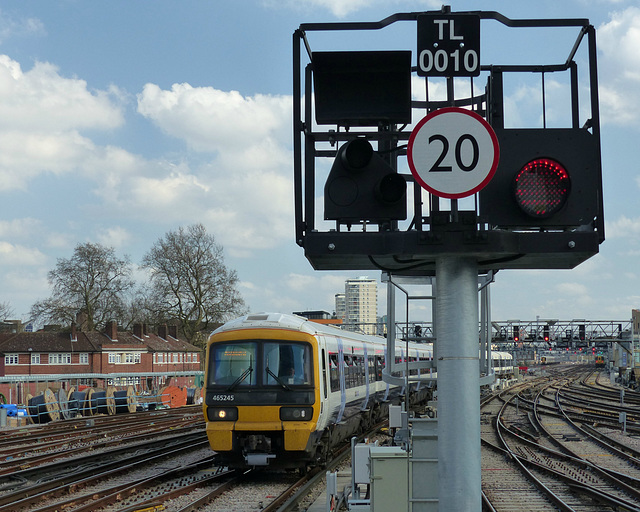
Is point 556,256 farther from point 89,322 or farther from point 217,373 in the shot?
point 89,322

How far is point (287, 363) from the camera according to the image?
1309cm

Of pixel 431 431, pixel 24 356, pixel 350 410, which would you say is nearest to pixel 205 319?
pixel 24 356

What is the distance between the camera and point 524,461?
15.8 m

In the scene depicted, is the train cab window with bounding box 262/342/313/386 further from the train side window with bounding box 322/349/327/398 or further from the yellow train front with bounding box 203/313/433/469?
the train side window with bounding box 322/349/327/398

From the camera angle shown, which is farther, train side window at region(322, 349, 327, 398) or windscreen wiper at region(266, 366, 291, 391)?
train side window at region(322, 349, 327, 398)

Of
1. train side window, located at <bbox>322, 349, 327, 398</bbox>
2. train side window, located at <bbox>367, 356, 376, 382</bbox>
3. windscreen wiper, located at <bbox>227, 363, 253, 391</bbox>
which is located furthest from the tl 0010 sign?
train side window, located at <bbox>367, 356, 376, 382</bbox>

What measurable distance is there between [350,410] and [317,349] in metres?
3.89

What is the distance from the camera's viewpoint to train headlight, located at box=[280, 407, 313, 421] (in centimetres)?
1277

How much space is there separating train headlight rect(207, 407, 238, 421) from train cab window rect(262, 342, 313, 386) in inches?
28.6

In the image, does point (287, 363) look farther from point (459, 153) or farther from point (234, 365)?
point (459, 153)

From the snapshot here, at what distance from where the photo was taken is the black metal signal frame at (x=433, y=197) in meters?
3.91

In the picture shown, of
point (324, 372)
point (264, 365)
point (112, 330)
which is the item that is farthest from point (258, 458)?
point (112, 330)

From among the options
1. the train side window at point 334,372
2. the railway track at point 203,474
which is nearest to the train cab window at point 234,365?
the railway track at point 203,474

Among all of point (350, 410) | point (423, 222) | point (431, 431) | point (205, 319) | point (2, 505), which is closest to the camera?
point (423, 222)
